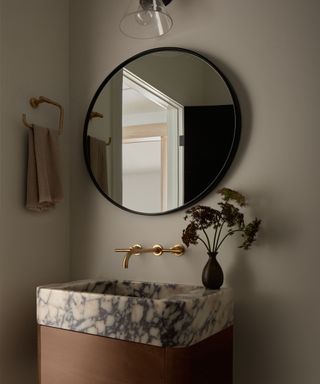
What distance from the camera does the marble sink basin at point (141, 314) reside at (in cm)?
140

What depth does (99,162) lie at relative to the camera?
6.76ft

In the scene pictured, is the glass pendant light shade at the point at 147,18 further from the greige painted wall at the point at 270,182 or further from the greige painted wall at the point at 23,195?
the greige painted wall at the point at 23,195

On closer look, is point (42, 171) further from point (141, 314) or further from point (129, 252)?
point (141, 314)

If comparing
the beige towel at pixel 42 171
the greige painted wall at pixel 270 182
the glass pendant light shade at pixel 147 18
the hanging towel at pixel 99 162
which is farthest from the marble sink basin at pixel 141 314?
the glass pendant light shade at pixel 147 18

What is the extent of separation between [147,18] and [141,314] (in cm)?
115

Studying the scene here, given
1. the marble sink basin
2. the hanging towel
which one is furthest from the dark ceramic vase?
the hanging towel

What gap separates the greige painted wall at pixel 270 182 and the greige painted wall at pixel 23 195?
1.48 feet

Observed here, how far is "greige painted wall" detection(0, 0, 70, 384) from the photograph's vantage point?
182 cm

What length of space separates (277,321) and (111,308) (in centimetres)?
64

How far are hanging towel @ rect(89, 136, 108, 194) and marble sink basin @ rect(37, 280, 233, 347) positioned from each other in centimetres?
Result: 52

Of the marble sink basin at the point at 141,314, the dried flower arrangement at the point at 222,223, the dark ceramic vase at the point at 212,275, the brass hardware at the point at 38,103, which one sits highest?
the brass hardware at the point at 38,103

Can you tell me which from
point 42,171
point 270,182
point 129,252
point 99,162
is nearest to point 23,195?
point 42,171

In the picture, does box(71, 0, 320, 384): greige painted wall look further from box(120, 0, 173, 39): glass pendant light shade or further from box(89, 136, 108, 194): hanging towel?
box(89, 136, 108, 194): hanging towel

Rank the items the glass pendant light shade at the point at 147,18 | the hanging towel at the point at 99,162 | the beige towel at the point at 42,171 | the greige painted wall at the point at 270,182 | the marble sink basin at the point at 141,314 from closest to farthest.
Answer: the marble sink basin at the point at 141,314, the greige painted wall at the point at 270,182, the glass pendant light shade at the point at 147,18, the beige towel at the point at 42,171, the hanging towel at the point at 99,162
